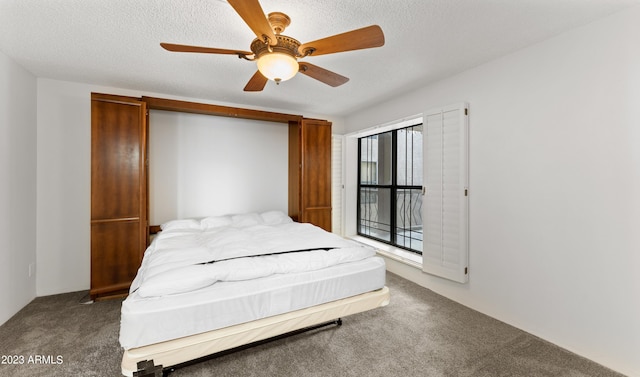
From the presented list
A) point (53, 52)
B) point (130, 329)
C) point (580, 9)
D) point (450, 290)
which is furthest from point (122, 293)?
point (580, 9)

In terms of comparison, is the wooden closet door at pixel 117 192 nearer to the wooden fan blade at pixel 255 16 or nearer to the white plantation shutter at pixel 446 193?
the wooden fan blade at pixel 255 16

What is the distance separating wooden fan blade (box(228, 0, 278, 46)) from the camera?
4.18 ft

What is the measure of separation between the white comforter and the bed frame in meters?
0.29

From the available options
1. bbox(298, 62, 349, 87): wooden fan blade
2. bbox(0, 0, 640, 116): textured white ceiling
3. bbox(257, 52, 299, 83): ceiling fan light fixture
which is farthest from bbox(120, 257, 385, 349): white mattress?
bbox(0, 0, 640, 116): textured white ceiling

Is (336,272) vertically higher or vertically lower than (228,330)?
higher

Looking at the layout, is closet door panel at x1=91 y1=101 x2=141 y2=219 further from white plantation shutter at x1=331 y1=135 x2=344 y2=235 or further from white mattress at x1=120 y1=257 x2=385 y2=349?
white plantation shutter at x1=331 y1=135 x2=344 y2=235

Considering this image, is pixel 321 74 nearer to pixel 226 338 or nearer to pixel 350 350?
pixel 226 338

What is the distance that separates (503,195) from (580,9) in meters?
1.47

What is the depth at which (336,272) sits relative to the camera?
2117 mm

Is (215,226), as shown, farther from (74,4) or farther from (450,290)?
(450,290)

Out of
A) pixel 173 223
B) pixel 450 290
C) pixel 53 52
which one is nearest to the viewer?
pixel 53 52

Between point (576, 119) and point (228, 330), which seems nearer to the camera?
point (228, 330)

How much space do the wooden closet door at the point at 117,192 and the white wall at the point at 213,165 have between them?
18.8 inches

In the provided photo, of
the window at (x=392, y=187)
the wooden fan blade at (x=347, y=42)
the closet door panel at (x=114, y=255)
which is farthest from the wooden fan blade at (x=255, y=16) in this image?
the window at (x=392, y=187)
